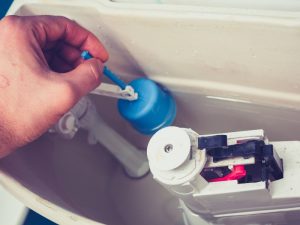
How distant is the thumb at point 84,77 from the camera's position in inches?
31.5

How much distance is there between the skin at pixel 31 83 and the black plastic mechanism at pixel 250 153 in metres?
0.22

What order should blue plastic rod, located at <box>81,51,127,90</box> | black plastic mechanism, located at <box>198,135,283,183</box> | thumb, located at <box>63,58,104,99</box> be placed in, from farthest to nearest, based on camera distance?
blue plastic rod, located at <box>81,51,127,90</box>, thumb, located at <box>63,58,104,99</box>, black plastic mechanism, located at <box>198,135,283,183</box>

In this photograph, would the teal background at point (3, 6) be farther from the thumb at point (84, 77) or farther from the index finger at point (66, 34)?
the thumb at point (84, 77)

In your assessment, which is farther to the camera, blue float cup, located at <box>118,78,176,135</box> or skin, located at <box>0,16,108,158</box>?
blue float cup, located at <box>118,78,176,135</box>

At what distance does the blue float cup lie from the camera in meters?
0.98

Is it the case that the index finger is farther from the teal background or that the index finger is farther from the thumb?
the teal background

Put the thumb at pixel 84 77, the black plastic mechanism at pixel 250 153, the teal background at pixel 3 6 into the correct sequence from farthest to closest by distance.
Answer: the teal background at pixel 3 6
the thumb at pixel 84 77
the black plastic mechanism at pixel 250 153

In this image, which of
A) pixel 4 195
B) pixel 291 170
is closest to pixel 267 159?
pixel 291 170

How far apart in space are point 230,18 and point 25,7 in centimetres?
42

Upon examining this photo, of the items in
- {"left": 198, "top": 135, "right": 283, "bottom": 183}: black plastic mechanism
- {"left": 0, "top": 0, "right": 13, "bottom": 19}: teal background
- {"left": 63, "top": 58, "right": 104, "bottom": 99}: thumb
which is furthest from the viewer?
{"left": 0, "top": 0, "right": 13, "bottom": 19}: teal background

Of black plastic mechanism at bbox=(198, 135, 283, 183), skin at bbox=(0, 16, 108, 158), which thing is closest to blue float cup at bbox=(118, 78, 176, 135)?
skin at bbox=(0, 16, 108, 158)

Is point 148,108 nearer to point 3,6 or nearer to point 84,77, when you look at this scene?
point 84,77

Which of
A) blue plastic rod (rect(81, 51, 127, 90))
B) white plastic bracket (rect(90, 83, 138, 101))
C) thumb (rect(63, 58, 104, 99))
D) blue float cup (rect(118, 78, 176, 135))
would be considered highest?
thumb (rect(63, 58, 104, 99))

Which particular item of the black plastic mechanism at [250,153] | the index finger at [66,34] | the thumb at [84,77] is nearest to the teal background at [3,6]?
the index finger at [66,34]
